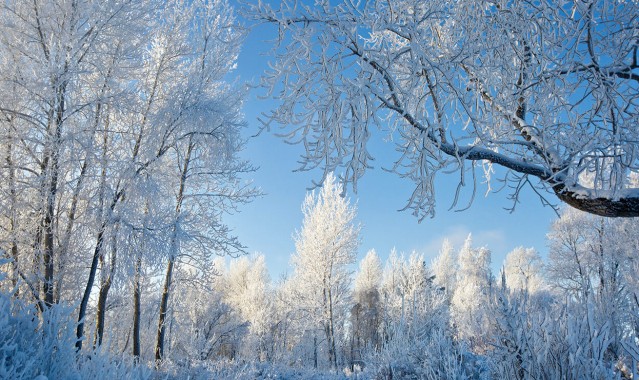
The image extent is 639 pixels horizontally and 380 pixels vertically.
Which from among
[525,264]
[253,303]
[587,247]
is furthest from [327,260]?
[525,264]

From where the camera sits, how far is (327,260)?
16625mm

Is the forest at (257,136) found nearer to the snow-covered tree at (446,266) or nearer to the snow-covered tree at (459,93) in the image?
the snow-covered tree at (459,93)

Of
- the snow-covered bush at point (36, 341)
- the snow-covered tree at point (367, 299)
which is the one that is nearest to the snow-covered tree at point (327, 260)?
the snow-covered tree at point (367, 299)

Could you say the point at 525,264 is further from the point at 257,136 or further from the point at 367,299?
the point at 257,136

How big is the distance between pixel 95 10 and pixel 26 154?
2793 millimetres

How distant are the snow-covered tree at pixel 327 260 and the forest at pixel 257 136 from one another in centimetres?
140

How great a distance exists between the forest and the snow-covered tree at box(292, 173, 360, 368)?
140 cm

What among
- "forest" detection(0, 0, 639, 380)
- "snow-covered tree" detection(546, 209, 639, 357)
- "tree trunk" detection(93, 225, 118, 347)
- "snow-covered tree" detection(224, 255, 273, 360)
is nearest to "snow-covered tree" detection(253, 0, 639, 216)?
"forest" detection(0, 0, 639, 380)

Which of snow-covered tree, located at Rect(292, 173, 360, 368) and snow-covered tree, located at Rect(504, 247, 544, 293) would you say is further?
snow-covered tree, located at Rect(504, 247, 544, 293)

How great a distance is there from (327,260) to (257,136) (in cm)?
1423

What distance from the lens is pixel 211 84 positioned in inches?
392

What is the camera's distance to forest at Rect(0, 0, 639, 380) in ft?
8.95

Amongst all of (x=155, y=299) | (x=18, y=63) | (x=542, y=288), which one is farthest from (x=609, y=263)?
(x=18, y=63)

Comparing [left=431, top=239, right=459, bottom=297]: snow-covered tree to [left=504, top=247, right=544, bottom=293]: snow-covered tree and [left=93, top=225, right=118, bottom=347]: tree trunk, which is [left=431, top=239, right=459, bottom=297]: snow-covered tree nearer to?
[left=504, top=247, right=544, bottom=293]: snow-covered tree
